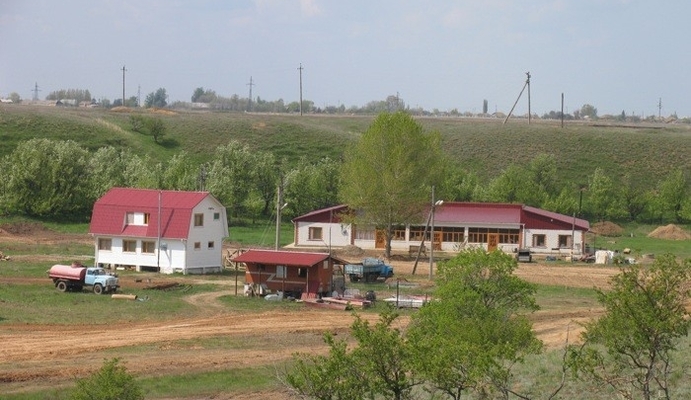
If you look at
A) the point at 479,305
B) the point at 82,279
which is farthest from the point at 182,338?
the point at 479,305

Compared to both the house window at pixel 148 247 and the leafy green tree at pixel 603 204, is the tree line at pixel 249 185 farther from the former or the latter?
the house window at pixel 148 247

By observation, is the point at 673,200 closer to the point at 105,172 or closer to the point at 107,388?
the point at 105,172

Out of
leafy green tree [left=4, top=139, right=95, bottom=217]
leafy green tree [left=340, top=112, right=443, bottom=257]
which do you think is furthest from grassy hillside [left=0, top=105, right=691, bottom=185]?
leafy green tree [left=340, top=112, right=443, bottom=257]

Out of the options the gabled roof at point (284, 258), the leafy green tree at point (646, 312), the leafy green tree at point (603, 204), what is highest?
the leafy green tree at point (603, 204)

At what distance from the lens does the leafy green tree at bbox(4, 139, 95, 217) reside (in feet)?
263

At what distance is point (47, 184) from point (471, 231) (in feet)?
102

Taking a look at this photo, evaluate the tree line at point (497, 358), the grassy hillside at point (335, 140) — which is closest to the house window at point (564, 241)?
the grassy hillside at point (335, 140)

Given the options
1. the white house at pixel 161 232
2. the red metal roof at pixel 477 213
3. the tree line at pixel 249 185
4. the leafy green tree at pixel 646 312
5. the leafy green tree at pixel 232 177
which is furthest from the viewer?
the leafy green tree at pixel 232 177

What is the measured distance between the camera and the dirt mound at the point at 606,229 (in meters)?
85.9

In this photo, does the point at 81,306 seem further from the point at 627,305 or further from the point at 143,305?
the point at 627,305

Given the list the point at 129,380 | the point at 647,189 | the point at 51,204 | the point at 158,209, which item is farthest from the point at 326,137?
the point at 129,380

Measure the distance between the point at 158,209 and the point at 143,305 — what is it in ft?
38.2

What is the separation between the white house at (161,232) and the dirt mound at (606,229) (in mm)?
37913

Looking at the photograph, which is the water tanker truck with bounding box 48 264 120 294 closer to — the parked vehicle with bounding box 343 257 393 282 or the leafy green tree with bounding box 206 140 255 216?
the parked vehicle with bounding box 343 257 393 282
